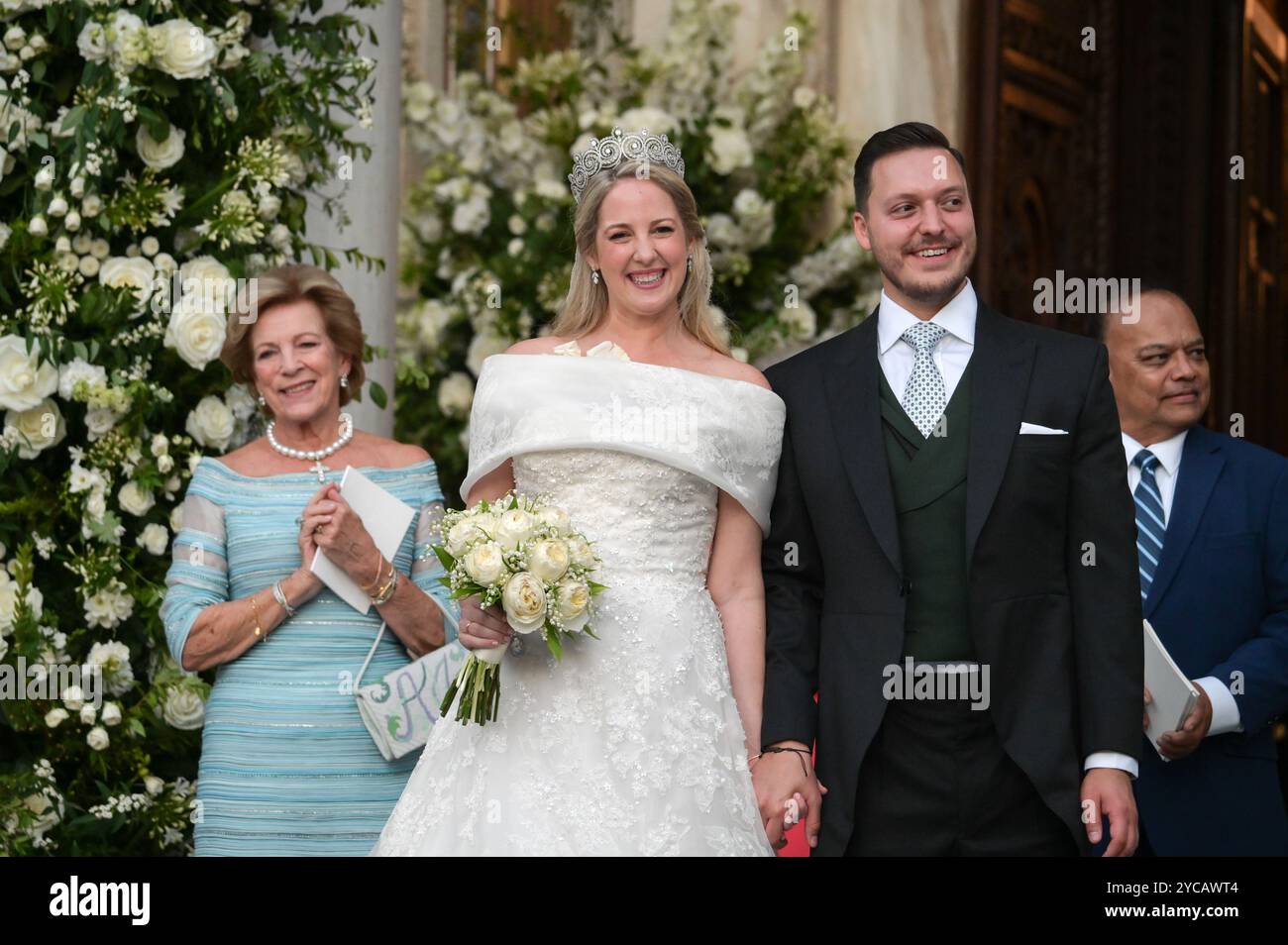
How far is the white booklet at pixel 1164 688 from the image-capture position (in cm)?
409

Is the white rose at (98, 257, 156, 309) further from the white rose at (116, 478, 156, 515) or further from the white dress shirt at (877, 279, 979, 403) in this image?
the white dress shirt at (877, 279, 979, 403)

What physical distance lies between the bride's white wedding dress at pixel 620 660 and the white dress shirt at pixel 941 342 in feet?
1.00

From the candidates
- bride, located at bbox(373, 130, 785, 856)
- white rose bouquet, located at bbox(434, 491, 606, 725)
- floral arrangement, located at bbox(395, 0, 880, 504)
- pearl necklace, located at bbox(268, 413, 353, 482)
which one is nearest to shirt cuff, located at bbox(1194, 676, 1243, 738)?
bride, located at bbox(373, 130, 785, 856)

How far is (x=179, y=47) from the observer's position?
15.5ft

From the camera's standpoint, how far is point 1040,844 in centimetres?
353

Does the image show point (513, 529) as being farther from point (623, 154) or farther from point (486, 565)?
point (623, 154)

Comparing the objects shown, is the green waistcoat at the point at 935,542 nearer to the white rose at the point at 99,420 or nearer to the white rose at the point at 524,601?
the white rose at the point at 524,601

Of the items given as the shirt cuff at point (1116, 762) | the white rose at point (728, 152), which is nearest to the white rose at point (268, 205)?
the shirt cuff at point (1116, 762)

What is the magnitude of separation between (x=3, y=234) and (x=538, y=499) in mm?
1846

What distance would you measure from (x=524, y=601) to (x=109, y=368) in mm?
1801

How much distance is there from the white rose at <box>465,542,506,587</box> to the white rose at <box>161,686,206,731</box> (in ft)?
4.90

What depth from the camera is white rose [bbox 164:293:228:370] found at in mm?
4695
